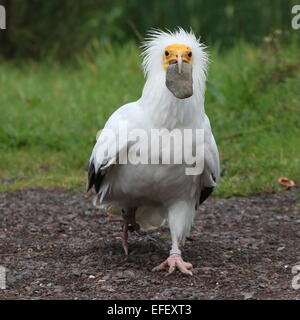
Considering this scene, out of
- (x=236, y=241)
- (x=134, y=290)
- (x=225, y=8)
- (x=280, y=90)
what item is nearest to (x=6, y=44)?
(x=225, y=8)

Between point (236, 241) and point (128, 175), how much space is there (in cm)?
124

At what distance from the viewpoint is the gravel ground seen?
4930 millimetres

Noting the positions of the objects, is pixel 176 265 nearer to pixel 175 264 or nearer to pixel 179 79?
pixel 175 264

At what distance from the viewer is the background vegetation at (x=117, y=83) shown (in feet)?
27.3

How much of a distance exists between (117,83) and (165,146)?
18.3 feet

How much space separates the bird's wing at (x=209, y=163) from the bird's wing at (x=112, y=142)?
0.49 m

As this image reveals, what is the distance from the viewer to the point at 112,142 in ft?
17.4

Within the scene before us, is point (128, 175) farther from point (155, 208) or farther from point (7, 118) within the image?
point (7, 118)

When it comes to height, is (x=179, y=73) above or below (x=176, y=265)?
above

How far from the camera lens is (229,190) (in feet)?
24.5

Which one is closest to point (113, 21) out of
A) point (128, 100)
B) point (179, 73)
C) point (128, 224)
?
point (128, 100)

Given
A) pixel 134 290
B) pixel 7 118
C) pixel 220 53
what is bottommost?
pixel 134 290

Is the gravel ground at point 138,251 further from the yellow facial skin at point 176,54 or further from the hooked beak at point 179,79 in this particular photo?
the yellow facial skin at point 176,54

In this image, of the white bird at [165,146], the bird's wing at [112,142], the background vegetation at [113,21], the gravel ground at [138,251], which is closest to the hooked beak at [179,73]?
the white bird at [165,146]
